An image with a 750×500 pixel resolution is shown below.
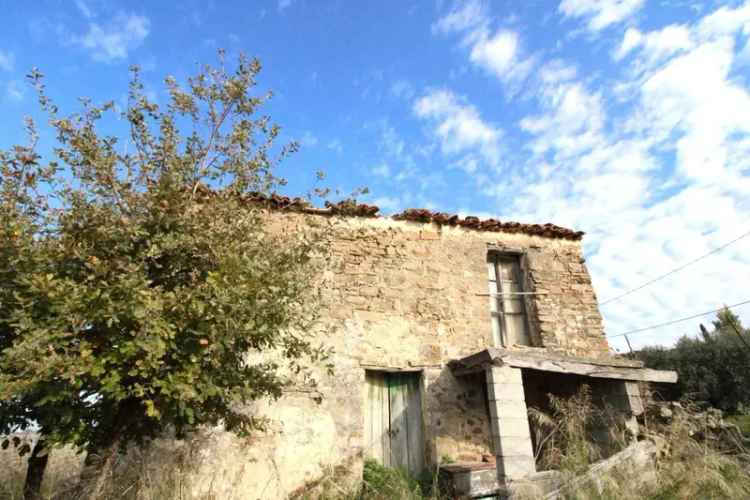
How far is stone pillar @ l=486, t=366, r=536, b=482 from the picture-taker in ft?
17.2

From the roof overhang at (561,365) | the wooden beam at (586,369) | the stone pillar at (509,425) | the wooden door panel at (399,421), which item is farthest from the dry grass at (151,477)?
the wooden beam at (586,369)

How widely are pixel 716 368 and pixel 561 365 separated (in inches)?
513

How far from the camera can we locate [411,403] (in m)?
6.88

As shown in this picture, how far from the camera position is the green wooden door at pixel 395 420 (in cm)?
655

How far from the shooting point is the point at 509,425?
17.9 ft

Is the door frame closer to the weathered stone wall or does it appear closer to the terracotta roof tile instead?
the weathered stone wall

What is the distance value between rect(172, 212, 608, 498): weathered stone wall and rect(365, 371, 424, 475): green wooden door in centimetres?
23

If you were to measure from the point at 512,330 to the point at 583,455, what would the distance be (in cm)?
349

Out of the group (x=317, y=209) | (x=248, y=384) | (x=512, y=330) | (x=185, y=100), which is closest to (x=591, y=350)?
(x=512, y=330)

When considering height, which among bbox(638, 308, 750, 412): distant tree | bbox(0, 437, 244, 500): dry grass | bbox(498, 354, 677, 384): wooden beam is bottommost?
bbox(0, 437, 244, 500): dry grass

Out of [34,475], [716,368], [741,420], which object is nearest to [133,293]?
[34,475]

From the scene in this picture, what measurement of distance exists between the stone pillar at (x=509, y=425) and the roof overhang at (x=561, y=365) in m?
0.13

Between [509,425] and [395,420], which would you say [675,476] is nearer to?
[509,425]

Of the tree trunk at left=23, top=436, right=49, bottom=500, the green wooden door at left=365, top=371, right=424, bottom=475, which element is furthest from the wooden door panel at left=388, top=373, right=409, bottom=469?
the tree trunk at left=23, top=436, right=49, bottom=500
